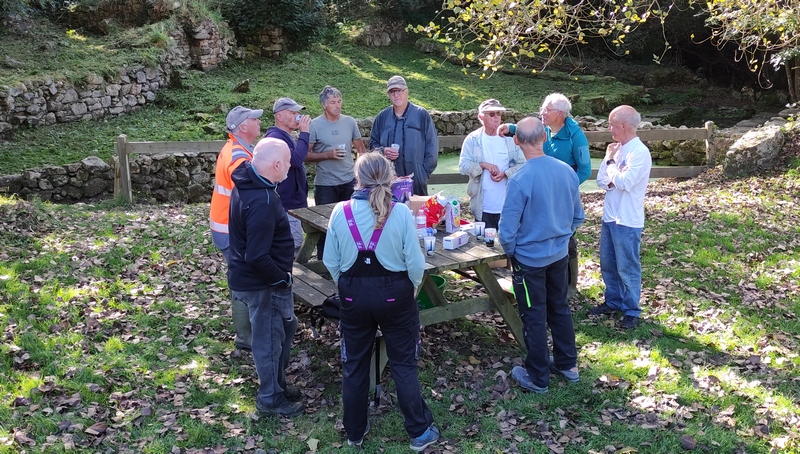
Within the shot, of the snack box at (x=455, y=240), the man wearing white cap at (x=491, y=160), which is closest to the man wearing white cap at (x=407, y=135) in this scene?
the man wearing white cap at (x=491, y=160)

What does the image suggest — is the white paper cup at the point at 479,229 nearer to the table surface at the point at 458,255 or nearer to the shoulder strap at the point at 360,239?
the table surface at the point at 458,255

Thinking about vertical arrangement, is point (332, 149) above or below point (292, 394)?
above

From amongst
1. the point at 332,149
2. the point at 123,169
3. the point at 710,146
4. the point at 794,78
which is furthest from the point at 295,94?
the point at 794,78

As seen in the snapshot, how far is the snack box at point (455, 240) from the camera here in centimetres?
486

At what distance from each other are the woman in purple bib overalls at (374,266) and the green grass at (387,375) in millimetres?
746

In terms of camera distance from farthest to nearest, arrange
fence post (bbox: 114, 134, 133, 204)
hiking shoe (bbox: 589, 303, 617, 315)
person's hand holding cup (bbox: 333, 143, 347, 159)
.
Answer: fence post (bbox: 114, 134, 133, 204) → person's hand holding cup (bbox: 333, 143, 347, 159) → hiking shoe (bbox: 589, 303, 617, 315)

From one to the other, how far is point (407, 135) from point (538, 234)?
2447 millimetres

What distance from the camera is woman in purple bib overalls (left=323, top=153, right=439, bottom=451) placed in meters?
3.60

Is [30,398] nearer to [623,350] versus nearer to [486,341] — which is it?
[486,341]

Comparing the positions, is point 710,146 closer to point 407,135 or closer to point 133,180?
point 407,135

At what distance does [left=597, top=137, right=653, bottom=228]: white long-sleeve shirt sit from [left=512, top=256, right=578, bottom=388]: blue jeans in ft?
3.73

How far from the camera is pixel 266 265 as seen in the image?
3.92m

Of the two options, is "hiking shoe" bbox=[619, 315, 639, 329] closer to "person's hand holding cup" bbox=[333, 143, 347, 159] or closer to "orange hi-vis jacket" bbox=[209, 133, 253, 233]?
"person's hand holding cup" bbox=[333, 143, 347, 159]

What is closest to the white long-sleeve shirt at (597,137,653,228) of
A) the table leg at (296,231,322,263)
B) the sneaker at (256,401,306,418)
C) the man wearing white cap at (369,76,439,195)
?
the man wearing white cap at (369,76,439,195)
